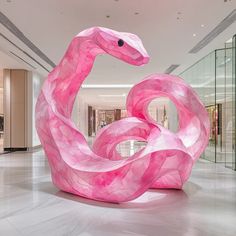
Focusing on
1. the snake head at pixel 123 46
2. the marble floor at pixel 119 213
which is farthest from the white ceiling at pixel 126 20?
the marble floor at pixel 119 213

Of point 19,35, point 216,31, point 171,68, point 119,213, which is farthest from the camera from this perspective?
point 171,68

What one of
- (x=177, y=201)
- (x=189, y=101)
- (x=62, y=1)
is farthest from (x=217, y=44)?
(x=177, y=201)

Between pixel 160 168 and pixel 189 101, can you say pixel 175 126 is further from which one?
pixel 160 168

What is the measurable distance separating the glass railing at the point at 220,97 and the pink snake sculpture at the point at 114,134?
406 cm

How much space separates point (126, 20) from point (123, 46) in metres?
3.24

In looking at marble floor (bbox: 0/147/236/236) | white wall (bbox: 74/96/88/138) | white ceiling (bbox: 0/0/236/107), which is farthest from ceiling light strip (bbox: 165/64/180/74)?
white wall (bbox: 74/96/88/138)

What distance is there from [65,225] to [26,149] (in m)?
11.3

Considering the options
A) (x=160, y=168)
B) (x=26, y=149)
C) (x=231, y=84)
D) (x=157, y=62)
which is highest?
(x=157, y=62)

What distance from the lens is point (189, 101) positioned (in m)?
5.79

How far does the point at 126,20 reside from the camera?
7.54m

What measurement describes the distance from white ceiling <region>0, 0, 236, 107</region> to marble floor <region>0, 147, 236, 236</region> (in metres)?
3.96

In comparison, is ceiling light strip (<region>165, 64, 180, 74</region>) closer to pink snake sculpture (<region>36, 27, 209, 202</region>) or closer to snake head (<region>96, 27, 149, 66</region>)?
pink snake sculpture (<region>36, 27, 209, 202</region>)

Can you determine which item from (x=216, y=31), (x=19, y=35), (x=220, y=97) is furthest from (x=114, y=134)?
(x=220, y=97)

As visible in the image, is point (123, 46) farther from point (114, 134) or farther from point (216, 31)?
point (216, 31)
